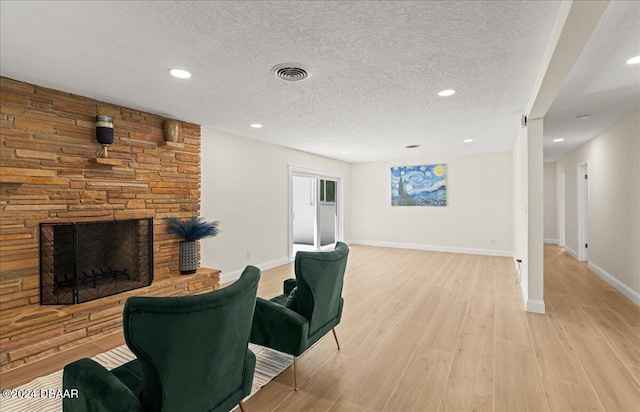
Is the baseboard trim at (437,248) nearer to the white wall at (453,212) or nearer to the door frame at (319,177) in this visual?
the white wall at (453,212)

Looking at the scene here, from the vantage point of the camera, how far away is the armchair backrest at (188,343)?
1184mm

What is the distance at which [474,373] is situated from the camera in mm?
2303

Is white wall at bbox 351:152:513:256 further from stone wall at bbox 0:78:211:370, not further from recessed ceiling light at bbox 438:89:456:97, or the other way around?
stone wall at bbox 0:78:211:370

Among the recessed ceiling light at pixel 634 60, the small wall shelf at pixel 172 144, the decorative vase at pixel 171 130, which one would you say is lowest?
the small wall shelf at pixel 172 144

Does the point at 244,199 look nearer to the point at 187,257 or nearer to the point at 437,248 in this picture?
the point at 187,257

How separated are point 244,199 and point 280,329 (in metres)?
3.43

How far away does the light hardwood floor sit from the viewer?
201 cm

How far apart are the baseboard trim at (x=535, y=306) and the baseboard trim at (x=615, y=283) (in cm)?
132

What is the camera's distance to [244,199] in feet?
17.3

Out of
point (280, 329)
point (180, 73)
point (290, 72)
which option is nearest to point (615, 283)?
point (280, 329)

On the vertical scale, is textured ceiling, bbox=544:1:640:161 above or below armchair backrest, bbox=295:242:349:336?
above

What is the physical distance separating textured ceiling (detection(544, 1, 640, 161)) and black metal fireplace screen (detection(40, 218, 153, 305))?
14.9 feet

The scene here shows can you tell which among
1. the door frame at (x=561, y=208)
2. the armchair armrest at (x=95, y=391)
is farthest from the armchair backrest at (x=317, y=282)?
the door frame at (x=561, y=208)

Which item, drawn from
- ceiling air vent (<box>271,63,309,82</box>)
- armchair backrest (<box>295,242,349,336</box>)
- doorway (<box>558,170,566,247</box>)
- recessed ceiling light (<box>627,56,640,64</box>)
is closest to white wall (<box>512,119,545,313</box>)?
recessed ceiling light (<box>627,56,640,64</box>)
